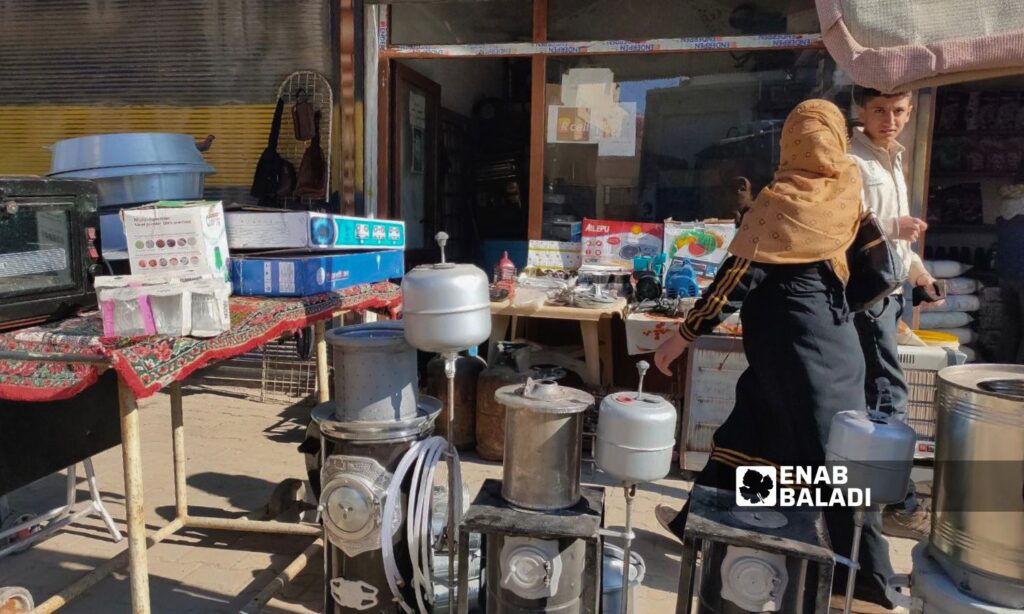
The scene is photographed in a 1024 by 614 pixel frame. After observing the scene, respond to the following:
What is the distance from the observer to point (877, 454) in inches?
75.9

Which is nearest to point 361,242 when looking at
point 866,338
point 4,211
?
point 4,211

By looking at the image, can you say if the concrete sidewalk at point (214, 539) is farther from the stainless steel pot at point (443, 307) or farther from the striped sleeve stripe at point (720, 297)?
the stainless steel pot at point (443, 307)

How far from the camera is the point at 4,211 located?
2.15 m

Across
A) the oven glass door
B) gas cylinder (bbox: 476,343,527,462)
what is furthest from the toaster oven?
gas cylinder (bbox: 476,343,527,462)

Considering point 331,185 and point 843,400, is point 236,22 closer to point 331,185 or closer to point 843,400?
point 331,185

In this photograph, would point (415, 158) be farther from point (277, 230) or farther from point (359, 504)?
point (359, 504)

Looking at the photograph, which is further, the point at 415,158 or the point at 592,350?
the point at 415,158

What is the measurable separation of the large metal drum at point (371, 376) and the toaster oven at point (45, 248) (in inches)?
36.1

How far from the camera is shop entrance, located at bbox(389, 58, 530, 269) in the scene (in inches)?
262

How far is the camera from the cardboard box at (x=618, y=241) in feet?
17.5

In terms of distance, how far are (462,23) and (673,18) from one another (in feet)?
5.53

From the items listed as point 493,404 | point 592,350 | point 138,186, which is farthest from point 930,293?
point 138,186

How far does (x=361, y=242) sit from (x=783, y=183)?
1.75m

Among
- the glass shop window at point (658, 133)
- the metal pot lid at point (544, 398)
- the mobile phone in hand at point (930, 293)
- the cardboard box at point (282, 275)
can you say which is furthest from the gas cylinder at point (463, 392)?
the mobile phone in hand at point (930, 293)
